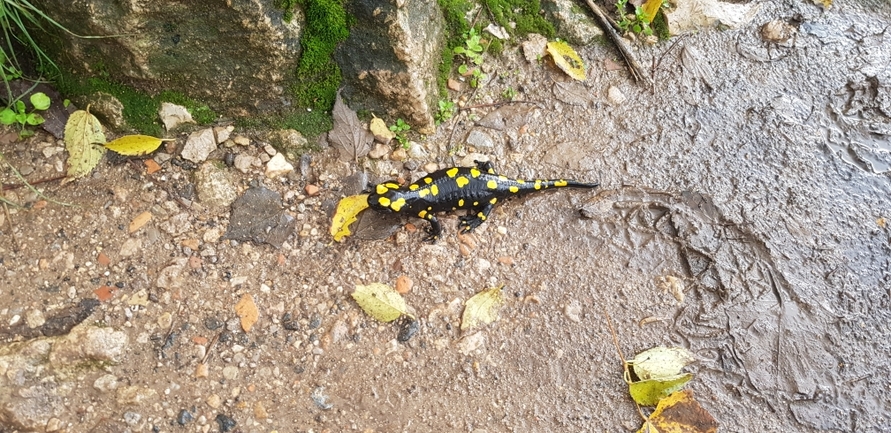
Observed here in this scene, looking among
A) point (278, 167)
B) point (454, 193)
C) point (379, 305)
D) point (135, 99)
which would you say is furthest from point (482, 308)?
point (135, 99)

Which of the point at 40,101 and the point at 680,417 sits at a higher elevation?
the point at 40,101

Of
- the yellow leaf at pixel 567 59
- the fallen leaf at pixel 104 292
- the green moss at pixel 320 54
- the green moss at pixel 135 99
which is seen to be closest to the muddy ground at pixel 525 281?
the fallen leaf at pixel 104 292

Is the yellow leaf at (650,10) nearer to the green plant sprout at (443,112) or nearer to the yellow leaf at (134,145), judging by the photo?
the green plant sprout at (443,112)

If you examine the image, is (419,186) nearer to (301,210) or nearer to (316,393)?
(301,210)

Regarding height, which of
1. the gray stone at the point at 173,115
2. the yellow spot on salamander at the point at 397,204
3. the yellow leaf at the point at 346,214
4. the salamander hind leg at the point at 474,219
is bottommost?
the salamander hind leg at the point at 474,219

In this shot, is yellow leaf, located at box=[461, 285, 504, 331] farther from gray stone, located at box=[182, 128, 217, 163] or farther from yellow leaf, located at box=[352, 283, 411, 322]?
gray stone, located at box=[182, 128, 217, 163]

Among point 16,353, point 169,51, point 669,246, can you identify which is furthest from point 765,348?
point 16,353

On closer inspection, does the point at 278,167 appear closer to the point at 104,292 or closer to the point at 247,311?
the point at 247,311
